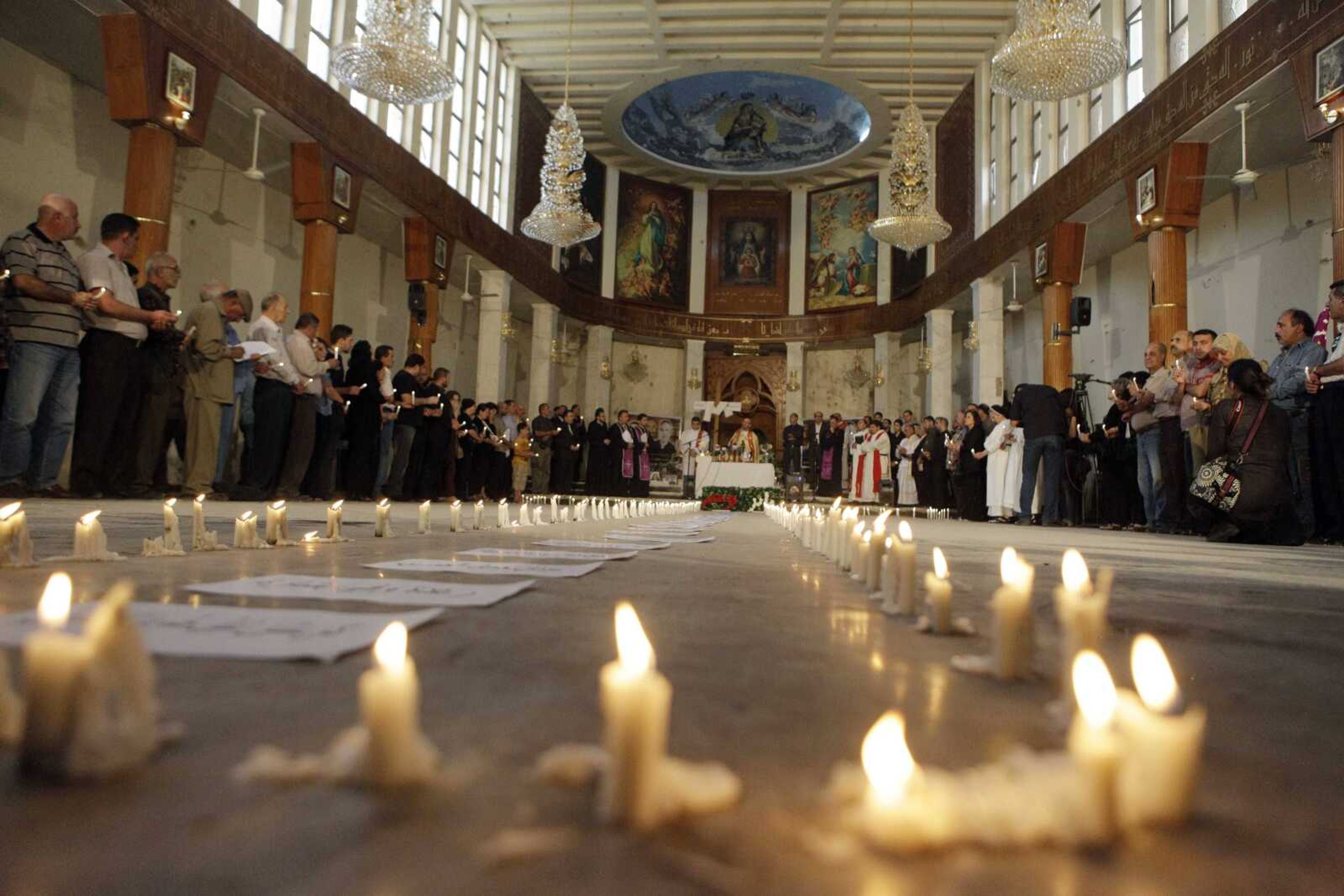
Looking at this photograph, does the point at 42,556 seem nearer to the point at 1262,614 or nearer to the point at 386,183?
the point at 1262,614

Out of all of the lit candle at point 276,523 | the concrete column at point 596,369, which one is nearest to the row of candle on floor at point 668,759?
the lit candle at point 276,523

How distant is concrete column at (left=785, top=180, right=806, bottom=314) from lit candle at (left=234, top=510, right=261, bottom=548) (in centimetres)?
2213

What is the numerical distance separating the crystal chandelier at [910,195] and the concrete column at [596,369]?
11.6 meters

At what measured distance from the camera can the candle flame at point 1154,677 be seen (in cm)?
71

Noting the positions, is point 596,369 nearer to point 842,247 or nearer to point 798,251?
point 798,251

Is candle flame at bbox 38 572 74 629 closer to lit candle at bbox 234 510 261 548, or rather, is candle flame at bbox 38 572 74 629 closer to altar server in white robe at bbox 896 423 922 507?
lit candle at bbox 234 510 261 548

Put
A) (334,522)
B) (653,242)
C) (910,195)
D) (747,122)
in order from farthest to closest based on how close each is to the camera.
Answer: (653,242), (747,122), (910,195), (334,522)

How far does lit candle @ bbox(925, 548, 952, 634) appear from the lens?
1479 millimetres

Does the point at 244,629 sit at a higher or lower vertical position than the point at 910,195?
lower

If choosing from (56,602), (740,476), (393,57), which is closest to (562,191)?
(393,57)

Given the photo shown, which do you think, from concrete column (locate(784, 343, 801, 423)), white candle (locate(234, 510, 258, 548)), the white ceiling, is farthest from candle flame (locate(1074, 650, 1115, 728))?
concrete column (locate(784, 343, 801, 423))

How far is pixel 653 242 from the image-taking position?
78.2ft

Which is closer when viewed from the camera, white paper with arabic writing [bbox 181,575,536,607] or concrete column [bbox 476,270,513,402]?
white paper with arabic writing [bbox 181,575,536,607]

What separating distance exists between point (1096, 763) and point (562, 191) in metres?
11.6
